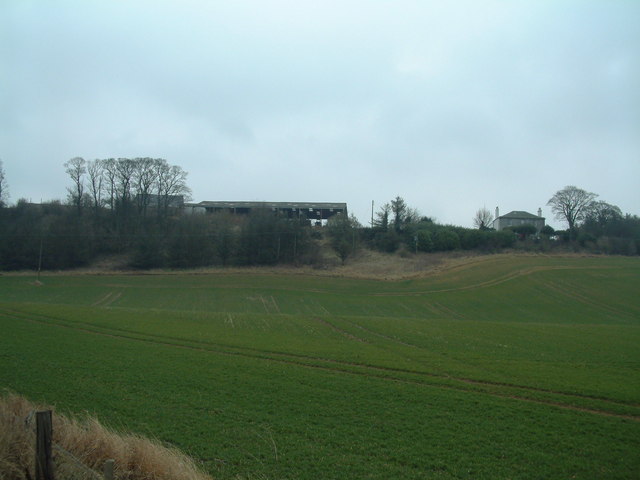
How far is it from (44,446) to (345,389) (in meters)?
8.10

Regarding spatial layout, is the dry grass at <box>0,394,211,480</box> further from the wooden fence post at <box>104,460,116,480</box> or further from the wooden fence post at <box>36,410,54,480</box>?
the wooden fence post at <box>104,460,116,480</box>

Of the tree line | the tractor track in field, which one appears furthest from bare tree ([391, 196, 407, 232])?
the tractor track in field

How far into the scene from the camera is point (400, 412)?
10.7 meters

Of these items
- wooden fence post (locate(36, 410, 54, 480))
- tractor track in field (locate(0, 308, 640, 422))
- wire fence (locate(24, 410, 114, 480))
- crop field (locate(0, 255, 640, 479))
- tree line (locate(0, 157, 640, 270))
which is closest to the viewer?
wooden fence post (locate(36, 410, 54, 480))

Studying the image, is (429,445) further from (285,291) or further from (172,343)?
(285,291)

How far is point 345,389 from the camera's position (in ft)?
41.1

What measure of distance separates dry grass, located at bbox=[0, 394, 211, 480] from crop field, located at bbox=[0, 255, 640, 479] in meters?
1.34

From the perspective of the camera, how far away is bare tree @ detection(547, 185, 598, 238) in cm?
9038

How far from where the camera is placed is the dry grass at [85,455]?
6.32 metres

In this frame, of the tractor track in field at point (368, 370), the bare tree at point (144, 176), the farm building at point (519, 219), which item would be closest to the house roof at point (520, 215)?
the farm building at point (519, 219)

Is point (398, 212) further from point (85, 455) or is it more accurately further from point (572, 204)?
point (85, 455)

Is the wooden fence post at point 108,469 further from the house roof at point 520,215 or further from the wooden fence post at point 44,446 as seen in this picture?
the house roof at point 520,215

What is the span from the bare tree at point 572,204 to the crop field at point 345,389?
70166 millimetres

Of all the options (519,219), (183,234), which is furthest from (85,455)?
(519,219)
